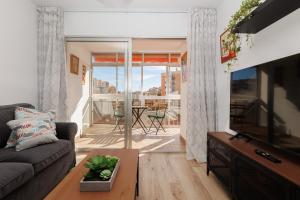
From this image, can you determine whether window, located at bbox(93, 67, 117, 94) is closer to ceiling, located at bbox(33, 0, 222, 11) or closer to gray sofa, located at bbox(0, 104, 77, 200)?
ceiling, located at bbox(33, 0, 222, 11)

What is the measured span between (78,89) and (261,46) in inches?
163

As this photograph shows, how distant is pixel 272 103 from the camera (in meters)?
1.84

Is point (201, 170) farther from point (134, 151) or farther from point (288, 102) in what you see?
point (288, 102)

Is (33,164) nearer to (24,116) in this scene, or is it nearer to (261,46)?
(24,116)

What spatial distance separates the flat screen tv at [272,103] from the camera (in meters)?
Result: 1.59

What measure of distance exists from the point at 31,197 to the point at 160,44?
16.6 feet

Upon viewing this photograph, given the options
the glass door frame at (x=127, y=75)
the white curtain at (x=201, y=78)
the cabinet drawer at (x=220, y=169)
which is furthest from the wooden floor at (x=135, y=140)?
the cabinet drawer at (x=220, y=169)

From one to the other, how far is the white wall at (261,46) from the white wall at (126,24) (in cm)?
74

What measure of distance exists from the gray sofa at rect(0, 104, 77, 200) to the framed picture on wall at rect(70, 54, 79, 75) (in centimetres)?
220

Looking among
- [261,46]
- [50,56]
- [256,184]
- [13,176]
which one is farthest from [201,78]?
[13,176]

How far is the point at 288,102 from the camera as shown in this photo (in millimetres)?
1641

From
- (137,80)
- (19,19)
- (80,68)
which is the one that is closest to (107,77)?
(80,68)

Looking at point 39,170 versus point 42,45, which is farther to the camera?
point 42,45

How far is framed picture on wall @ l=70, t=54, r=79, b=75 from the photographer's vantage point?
478cm
